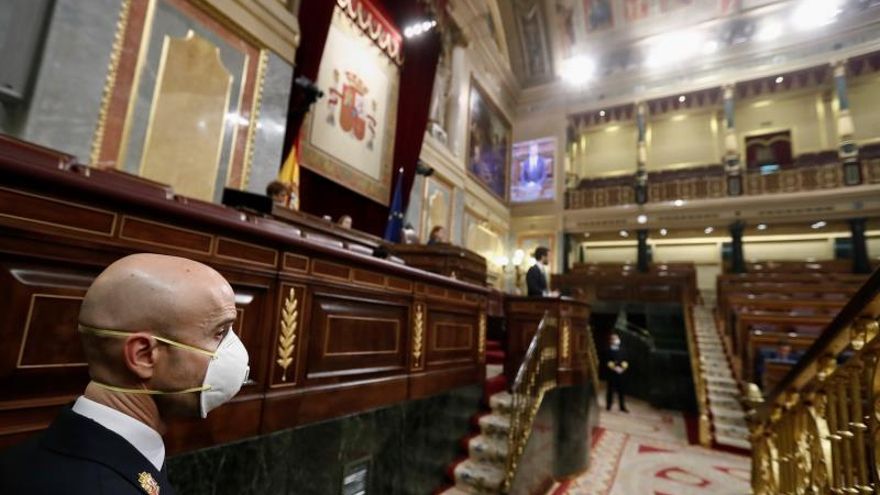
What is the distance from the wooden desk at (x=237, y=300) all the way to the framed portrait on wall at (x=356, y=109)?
3.89 metres

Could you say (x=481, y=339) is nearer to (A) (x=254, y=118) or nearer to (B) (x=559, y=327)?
(B) (x=559, y=327)

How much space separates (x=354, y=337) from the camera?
8.05 ft

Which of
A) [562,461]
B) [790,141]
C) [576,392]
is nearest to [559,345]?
[576,392]

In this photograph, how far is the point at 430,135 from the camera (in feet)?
29.9

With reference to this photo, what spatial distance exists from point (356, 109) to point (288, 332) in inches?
219

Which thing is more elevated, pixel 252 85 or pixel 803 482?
pixel 252 85

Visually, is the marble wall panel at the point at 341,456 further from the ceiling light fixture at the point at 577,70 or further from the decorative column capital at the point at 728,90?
the decorative column capital at the point at 728,90

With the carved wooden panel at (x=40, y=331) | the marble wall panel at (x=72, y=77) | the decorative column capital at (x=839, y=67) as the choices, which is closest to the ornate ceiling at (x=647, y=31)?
the decorative column capital at (x=839, y=67)

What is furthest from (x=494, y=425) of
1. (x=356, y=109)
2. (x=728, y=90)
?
(x=728, y=90)

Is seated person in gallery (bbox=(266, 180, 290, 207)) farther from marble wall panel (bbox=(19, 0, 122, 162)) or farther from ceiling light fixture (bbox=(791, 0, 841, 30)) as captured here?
ceiling light fixture (bbox=(791, 0, 841, 30))

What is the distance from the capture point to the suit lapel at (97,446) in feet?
2.06

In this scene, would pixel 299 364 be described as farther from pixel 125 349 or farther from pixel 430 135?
pixel 430 135

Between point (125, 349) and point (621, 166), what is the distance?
16.3 m

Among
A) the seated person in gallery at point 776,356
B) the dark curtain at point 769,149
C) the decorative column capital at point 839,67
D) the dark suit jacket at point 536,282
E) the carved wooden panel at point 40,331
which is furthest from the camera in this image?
the dark curtain at point 769,149
